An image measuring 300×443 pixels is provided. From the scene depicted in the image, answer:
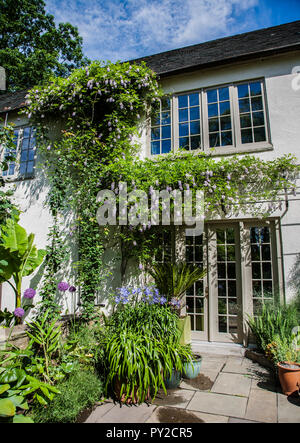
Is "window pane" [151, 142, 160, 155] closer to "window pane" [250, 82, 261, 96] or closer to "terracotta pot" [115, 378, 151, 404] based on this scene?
"window pane" [250, 82, 261, 96]

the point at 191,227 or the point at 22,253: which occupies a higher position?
the point at 191,227

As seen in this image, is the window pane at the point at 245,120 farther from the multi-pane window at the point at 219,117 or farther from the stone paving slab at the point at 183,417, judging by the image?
the stone paving slab at the point at 183,417

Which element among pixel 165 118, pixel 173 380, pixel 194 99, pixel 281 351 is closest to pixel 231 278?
pixel 281 351

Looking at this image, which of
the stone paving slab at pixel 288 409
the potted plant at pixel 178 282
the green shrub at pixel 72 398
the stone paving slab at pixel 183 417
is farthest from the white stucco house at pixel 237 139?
the green shrub at pixel 72 398

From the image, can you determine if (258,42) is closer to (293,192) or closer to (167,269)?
(293,192)

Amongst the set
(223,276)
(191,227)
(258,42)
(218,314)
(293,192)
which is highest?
(258,42)

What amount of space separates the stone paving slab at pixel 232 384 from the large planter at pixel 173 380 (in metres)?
0.54

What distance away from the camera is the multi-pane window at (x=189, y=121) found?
7.06 meters

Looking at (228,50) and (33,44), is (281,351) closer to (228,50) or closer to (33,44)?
(228,50)

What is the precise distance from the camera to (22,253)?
249 inches

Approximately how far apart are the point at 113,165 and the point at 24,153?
3.69m

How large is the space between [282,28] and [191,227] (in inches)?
240

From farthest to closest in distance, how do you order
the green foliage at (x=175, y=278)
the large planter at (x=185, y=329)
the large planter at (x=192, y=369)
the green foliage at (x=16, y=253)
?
the green foliage at (x=16, y=253), the green foliage at (x=175, y=278), the large planter at (x=185, y=329), the large planter at (x=192, y=369)
